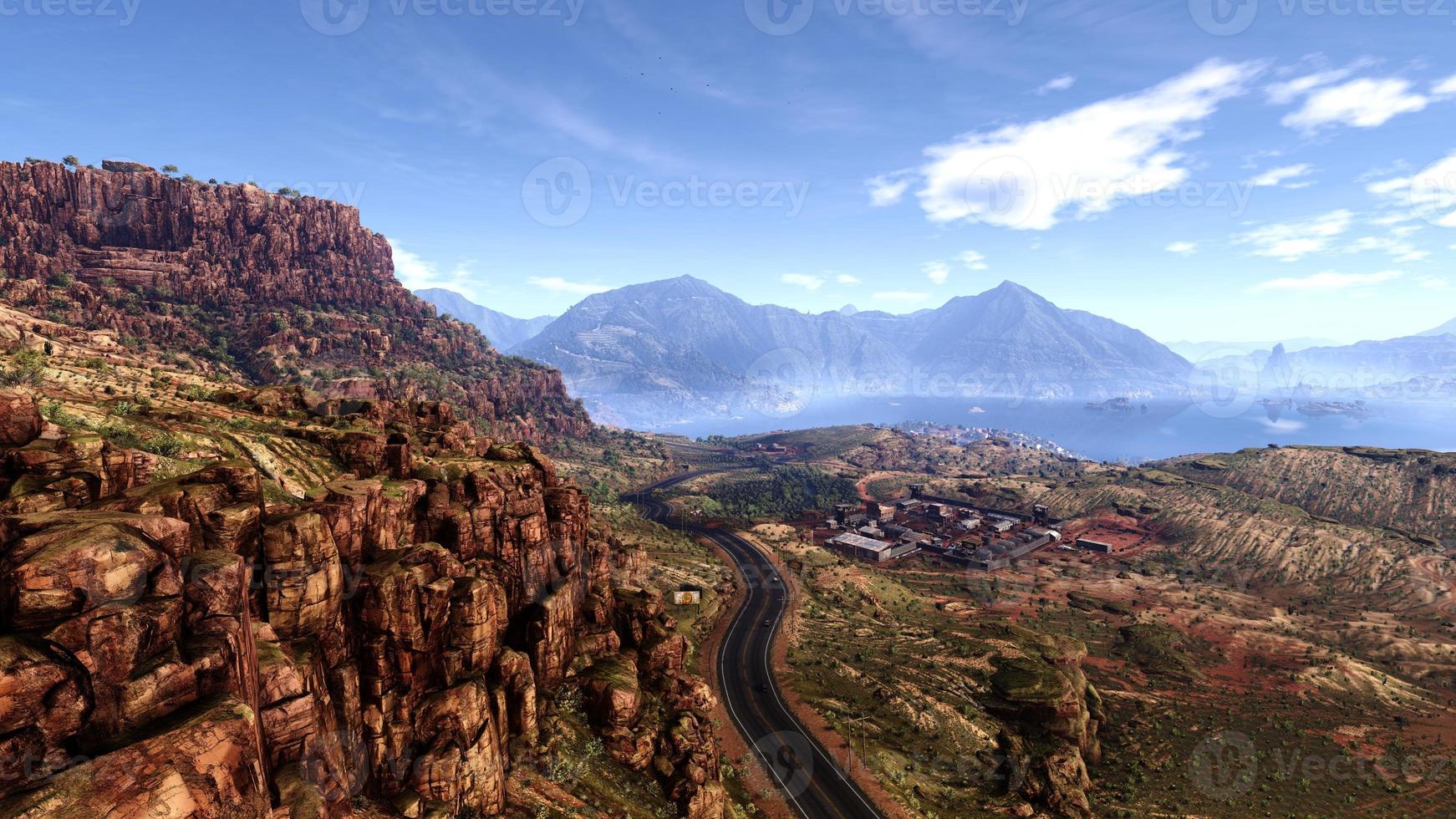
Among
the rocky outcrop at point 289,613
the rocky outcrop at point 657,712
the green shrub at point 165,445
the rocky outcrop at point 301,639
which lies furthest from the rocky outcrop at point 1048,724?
the green shrub at point 165,445

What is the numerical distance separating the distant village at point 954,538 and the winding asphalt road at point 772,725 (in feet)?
224

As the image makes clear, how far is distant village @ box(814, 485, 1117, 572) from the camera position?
16188cm

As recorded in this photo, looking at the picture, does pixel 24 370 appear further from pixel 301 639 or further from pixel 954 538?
pixel 954 538

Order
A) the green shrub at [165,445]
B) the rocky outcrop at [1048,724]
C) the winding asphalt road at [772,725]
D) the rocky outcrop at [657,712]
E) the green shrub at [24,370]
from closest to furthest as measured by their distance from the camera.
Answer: the green shrub at [165,445] → the green shrub at [24,370] → the rocky outcrop at [657,712] → the winding asphalt road at [772,725] → the rocky outcrop at [1048,724]

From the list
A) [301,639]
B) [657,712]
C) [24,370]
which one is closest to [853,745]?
[657,712]

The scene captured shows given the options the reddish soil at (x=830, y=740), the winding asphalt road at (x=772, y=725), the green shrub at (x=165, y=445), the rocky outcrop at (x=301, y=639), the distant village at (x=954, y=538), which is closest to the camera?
the rocky outcrop at (x=301, y=639)

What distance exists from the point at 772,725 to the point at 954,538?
133180 mm

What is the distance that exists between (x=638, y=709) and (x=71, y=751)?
34.0 m

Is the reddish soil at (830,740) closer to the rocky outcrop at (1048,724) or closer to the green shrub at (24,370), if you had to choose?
the rocky outcrop at (1048,724)

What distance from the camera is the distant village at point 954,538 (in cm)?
16188

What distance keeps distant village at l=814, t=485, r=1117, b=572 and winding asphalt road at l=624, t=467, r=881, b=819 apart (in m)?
68.3

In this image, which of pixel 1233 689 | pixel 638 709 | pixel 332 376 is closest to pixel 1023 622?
pixel 1233 689

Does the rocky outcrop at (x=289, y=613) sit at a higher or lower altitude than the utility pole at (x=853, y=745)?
higher

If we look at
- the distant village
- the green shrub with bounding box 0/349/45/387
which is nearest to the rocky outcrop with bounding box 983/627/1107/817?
the distant village
